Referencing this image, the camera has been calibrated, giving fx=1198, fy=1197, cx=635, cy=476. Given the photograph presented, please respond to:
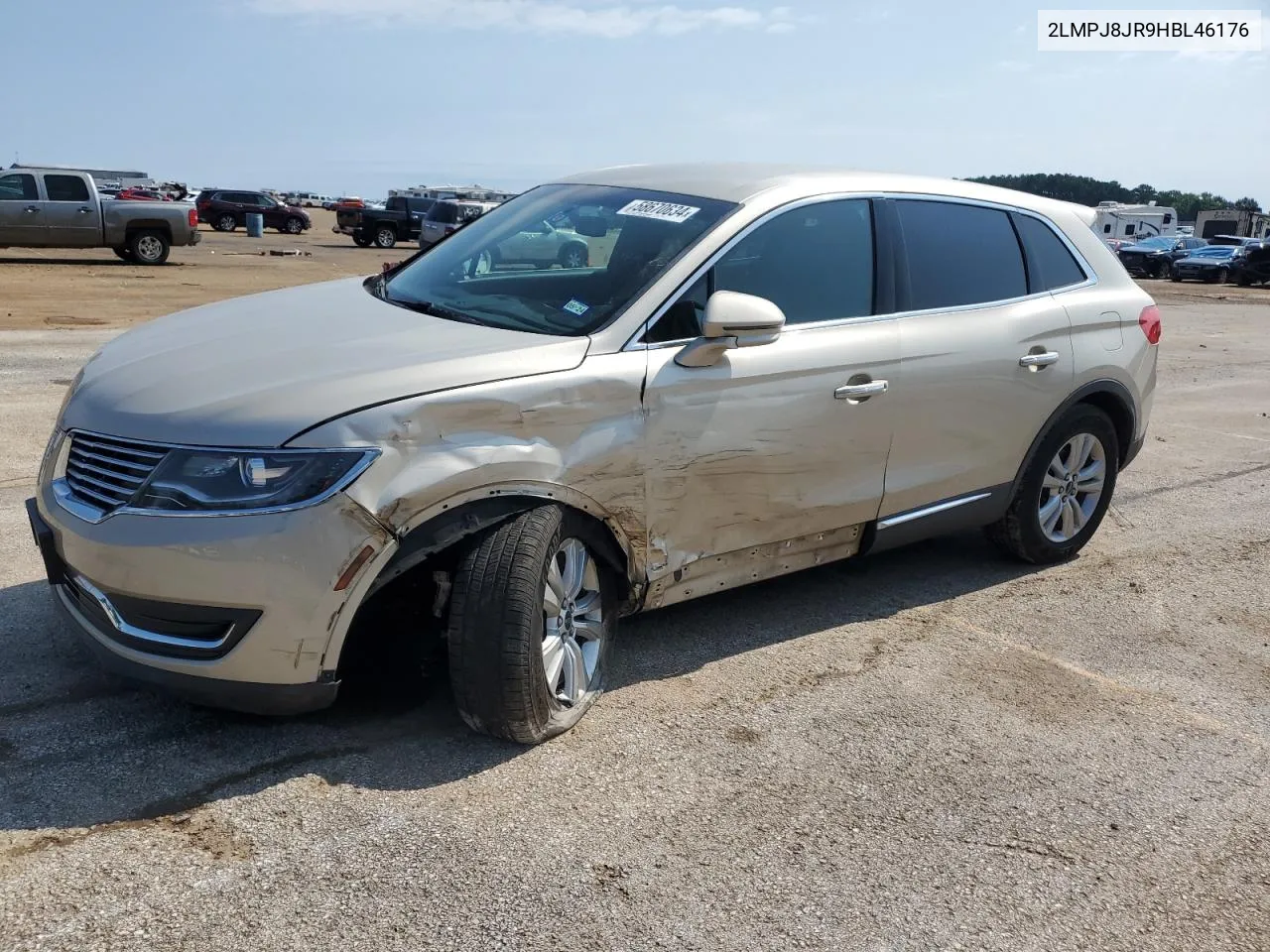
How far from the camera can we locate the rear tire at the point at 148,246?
2334 centimetres

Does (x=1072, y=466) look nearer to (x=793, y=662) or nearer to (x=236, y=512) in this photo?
(x=793, y=662)

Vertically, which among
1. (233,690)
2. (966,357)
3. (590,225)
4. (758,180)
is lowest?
(233,690)

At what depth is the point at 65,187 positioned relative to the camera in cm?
2236

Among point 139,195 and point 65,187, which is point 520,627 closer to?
point 65,187

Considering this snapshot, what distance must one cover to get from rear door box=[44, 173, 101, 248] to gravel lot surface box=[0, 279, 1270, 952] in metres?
19.5

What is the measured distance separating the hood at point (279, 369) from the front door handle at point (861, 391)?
3.62 feet

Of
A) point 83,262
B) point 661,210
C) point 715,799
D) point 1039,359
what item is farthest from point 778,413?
point 83,262

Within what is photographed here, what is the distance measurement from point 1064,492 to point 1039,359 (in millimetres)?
822

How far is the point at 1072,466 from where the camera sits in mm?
5648

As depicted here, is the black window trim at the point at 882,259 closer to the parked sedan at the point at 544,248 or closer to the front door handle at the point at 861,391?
the front door handle at the point at 861,391

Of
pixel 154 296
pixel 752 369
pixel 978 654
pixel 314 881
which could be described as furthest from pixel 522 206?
pixel 154 296

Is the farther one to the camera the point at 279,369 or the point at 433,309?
the point at 433,309

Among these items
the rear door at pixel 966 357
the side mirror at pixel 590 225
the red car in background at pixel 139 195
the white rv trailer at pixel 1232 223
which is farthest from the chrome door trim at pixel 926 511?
the white rv trailer at pixel 1232 223

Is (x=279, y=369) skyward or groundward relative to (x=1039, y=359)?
skyward
